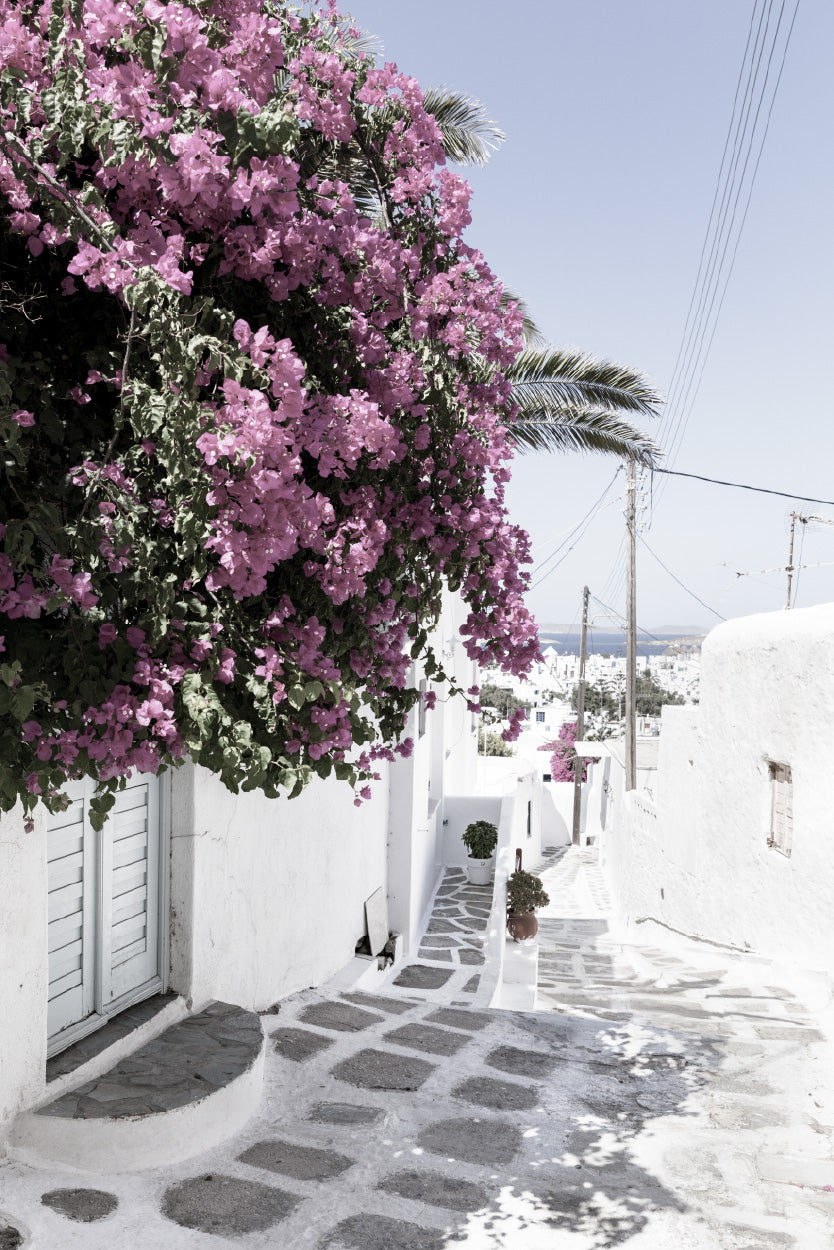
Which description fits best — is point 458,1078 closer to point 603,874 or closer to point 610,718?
point 603,874

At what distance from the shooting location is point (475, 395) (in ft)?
13.7

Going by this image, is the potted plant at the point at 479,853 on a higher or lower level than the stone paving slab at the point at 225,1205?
lower

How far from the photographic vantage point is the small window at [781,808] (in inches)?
362

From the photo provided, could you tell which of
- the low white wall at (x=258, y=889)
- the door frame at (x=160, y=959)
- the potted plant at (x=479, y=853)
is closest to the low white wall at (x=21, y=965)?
the door frame at (x=160, y=959)

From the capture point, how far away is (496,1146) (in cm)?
470

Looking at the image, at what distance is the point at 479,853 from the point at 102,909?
965cm

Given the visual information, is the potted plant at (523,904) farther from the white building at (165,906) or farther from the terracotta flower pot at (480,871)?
the white building at (165,906)

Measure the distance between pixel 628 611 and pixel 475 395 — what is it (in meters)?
17.9

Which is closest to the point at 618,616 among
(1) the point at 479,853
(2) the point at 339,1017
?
(1) the point at 479,853

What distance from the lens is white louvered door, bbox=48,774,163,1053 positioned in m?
4.61

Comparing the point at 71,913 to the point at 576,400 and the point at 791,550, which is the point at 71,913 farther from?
the point at 791,550

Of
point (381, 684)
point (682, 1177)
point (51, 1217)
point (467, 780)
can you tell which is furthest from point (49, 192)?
point (467, 780)

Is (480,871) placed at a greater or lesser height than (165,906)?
lesser

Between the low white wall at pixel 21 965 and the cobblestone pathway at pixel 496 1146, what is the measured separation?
33 centimetres
